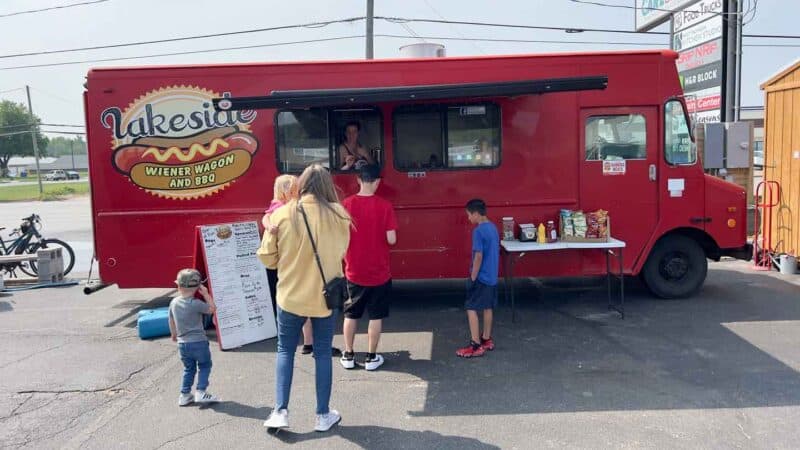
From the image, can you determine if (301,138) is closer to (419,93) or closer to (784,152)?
(419,93)

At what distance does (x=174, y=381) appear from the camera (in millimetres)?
5438

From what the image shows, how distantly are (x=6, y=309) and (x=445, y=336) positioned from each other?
6.23 meters

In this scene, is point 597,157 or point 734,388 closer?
point 734,388

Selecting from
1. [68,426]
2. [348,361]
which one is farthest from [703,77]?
[68,426]

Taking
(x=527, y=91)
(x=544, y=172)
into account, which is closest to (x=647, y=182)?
(x=544, y=172)

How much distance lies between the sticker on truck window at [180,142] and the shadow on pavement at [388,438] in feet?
12.7

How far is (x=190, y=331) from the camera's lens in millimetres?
4742

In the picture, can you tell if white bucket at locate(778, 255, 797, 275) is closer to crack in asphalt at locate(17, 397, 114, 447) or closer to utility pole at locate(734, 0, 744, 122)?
utility pole at locate(734, 0, 744, 122)

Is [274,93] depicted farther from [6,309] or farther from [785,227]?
[785,227]

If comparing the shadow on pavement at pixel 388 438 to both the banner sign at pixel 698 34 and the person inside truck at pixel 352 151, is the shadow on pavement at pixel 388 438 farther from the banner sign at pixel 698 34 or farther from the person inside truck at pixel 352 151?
the banner sign at pixel 698 34

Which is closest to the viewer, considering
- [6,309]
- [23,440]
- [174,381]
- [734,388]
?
[23,440]

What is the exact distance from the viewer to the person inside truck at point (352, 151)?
7281mm

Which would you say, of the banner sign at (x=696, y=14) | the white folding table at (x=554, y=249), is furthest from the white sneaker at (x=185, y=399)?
the banner sign at (x=696, y=14)

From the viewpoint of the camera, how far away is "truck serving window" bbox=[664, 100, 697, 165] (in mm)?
7363
